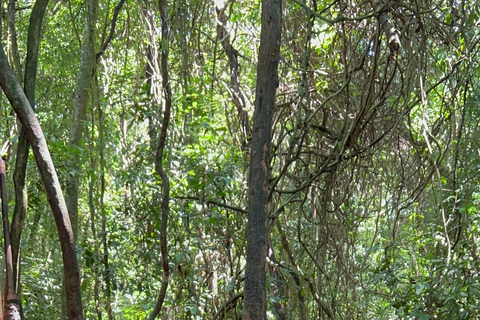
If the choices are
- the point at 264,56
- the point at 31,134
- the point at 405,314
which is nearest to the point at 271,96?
the point at 264,56

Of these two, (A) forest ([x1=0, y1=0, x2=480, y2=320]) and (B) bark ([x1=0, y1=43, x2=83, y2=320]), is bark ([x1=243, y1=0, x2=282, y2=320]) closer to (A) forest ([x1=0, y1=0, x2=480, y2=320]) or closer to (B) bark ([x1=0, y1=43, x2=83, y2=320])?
(A) forest ([x1=0, y1=0, x2=480, y2=320])

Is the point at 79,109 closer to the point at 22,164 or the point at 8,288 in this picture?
the point at 22,164

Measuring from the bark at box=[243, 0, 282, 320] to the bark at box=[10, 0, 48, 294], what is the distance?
59 cm

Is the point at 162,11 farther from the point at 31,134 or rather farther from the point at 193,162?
the point at 31,134

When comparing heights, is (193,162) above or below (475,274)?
above

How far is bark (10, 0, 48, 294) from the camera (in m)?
1.40

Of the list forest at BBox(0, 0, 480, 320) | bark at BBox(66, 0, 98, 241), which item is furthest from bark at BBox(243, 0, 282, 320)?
bark at BBox(66, 0, 98, 241)

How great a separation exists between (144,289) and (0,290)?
1338 millimetres

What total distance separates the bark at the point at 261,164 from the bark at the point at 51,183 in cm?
42

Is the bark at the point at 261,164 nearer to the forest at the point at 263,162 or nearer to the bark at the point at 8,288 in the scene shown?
the forest at the point at 263,162

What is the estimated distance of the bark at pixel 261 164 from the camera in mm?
1354

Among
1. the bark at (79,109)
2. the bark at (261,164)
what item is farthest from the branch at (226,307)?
the bark at (79,109)

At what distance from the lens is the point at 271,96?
143 cm

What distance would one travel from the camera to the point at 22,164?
143 cm
